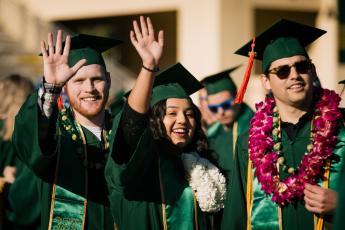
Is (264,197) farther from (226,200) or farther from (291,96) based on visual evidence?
(291,96)

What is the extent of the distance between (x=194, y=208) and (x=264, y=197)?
49cm

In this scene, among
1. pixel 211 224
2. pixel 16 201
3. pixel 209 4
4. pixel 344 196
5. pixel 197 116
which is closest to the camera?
pixel 344 196

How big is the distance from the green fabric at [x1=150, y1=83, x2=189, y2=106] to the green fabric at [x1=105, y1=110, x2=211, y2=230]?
45 cm

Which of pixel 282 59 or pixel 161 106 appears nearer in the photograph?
pixel 282 59

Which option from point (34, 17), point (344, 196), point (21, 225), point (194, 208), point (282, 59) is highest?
point (34, 17)

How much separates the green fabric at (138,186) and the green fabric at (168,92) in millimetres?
448

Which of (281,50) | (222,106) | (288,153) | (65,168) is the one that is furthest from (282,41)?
(222,106)

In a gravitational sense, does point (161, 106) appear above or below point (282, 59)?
→ below

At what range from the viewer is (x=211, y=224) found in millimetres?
4445

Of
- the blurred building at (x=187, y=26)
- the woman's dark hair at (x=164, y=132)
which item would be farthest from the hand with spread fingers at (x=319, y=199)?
the blurred building at (x=187, y=26)

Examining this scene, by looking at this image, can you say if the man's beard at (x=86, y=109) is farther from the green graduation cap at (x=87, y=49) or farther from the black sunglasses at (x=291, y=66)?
the black sunglasses at (x=291, y=66)

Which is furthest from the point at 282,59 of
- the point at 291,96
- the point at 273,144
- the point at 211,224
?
the point at 211,224

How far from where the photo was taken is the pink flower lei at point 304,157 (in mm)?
4008

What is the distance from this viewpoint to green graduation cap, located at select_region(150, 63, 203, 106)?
4.70 m
